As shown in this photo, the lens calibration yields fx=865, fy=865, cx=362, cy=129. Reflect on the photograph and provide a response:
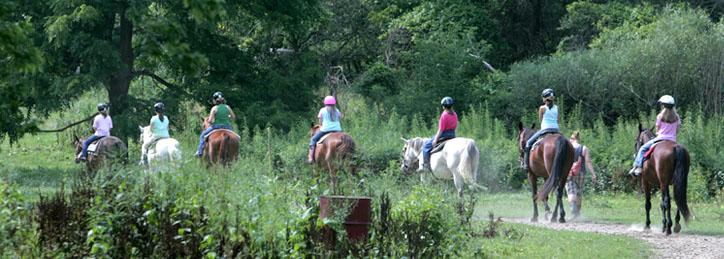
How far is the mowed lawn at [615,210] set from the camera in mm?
16891

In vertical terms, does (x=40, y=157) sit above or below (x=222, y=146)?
above

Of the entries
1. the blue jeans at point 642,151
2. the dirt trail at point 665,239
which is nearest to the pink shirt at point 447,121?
the dirt trail at point 665,239

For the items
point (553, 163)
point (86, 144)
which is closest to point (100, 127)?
point (86, 144)

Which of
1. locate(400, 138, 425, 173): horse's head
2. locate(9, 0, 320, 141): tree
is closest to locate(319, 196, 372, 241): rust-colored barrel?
locate(400, 138, 425, 173): horse's head

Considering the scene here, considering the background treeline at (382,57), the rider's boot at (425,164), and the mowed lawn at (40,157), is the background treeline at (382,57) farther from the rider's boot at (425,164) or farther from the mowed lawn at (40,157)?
the rider's boot at (425,164)

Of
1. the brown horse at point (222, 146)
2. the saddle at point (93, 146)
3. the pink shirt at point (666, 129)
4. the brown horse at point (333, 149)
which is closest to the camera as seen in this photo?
the pink shirt at point (666, 129)

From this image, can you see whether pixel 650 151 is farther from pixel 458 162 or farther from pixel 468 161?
pixel 458 162

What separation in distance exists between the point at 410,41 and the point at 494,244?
2622 centimetres

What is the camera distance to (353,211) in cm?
845

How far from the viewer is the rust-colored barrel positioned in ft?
27.7

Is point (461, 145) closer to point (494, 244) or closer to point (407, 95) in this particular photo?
point (494, 244)

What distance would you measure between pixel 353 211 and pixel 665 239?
761cm

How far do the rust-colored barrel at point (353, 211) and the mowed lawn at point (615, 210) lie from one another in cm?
833

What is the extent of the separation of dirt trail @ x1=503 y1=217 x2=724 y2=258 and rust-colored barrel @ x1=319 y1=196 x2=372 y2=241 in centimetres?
546
